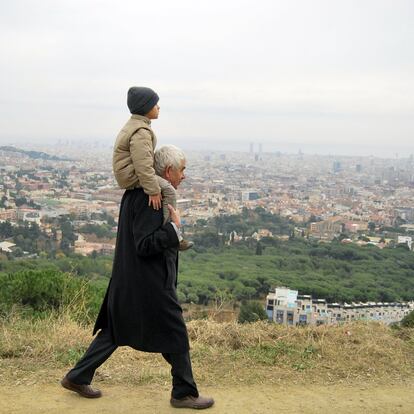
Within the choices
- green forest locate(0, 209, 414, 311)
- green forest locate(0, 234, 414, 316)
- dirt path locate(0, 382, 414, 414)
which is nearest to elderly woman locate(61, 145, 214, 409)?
dirt path locate(0, 382, 414, 414)

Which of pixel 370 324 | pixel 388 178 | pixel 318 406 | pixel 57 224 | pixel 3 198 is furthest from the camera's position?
pixel 388 178

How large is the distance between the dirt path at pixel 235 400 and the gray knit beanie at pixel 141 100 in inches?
58.2

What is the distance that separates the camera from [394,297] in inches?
657

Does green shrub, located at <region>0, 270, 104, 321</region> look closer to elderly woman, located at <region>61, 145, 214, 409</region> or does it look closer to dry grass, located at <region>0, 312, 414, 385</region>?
dry grass, located at <region>0, 312, 414, 385</region>

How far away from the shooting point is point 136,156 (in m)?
2.46

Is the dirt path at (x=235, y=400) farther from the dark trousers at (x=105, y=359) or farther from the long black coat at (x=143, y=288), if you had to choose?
the long black coat at (x=143, y=288)

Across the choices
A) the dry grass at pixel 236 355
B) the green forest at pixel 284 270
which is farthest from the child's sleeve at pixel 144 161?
the green forest at pixel 284 270

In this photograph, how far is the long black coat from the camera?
2570 millimetres

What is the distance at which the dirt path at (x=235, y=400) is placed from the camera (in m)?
2.74

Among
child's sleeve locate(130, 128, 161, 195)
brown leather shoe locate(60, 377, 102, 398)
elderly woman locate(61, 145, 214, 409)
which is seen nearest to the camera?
child's sleeve locate(130, 128, 161, 195)

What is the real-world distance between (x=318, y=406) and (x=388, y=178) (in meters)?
69.2

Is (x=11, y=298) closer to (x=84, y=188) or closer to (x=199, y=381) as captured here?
(x=199, y=381)

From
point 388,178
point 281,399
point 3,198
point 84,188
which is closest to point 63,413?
point 281,399

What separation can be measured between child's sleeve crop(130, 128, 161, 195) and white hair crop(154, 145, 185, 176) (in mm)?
121
